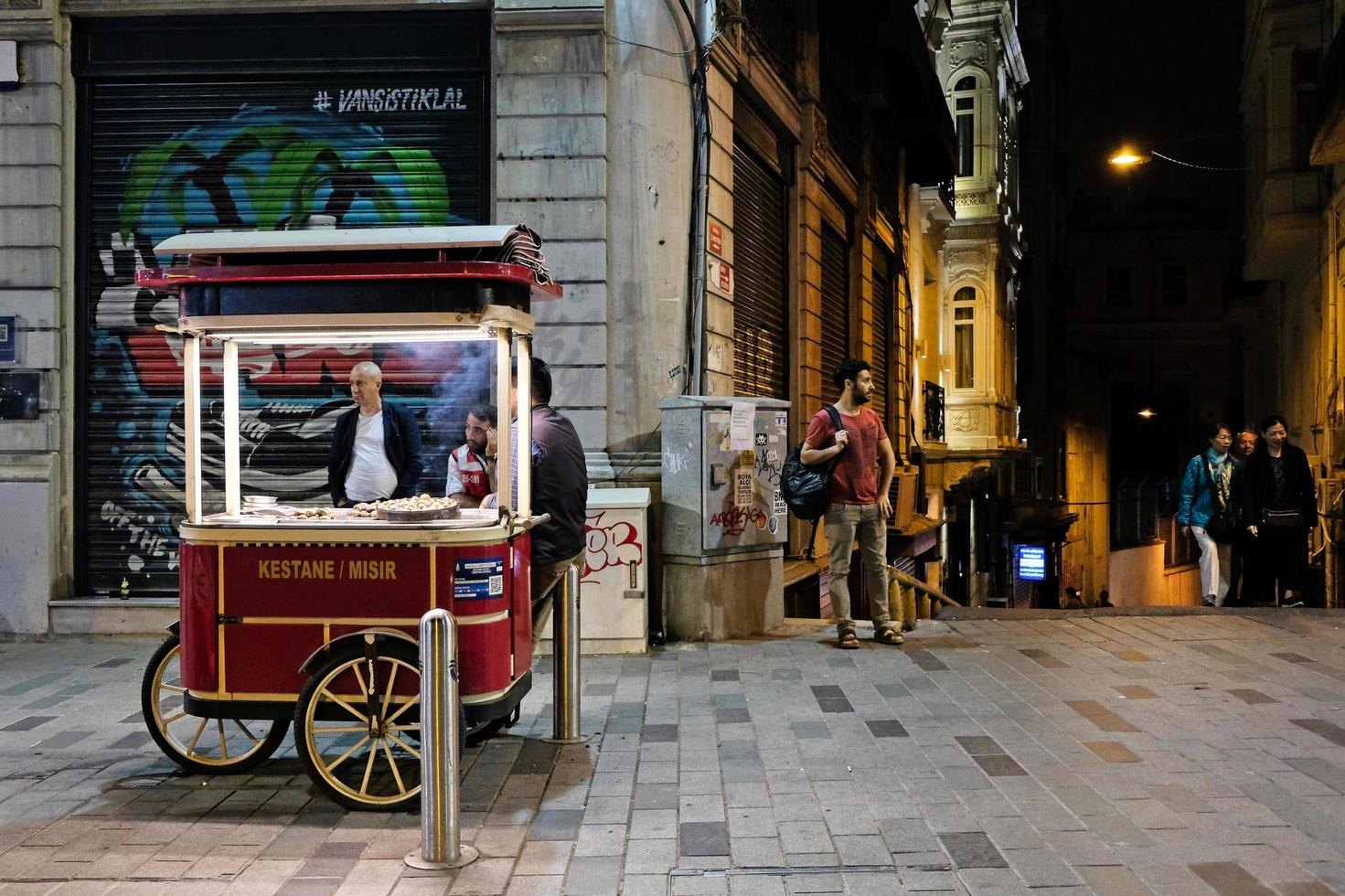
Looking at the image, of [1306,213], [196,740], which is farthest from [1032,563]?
[196,740]

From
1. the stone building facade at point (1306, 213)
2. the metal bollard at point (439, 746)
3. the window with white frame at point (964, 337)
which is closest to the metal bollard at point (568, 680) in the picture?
the metal bollard at point (439, 746)

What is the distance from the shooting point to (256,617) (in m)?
5.33

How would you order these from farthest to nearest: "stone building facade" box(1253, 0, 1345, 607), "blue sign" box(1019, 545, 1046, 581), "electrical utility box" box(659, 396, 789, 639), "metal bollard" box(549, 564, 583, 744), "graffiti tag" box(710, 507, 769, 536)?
"blue sign" box(1019, 545, 1046, 581) < "stone building facade" box(1253, 0, 1345, 607) < "graffiti tag" box(710, 507, 769, 536) < "electrical utility box" box(659, 396, 789, 639) < "metal bollard" box(549, 564, 583, 744)

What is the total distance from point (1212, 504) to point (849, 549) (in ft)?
14.0

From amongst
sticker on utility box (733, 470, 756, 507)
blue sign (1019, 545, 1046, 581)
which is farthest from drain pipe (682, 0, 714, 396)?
blue sign (1019, 545, 1046, 581)

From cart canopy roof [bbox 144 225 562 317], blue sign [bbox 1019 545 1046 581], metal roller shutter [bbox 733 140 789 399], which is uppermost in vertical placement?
metal roller shutter [bbox 733 140 789 399]

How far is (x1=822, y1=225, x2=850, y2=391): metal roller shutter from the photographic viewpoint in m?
16.1

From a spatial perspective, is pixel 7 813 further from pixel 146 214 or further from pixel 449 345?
pixel 146 214

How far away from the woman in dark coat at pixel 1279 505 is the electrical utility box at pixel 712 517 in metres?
4.81

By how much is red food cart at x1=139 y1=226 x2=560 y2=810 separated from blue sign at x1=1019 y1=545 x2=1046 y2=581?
28040 millimetres

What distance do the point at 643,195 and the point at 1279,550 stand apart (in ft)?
22.3

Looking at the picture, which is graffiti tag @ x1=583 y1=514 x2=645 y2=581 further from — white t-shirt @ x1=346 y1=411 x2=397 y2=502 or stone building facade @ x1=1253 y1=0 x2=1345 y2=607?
stone building facade @ x1=1253 y1=0 x2=1345 y2=607

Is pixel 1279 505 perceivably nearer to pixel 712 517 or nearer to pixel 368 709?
pixel 712 517

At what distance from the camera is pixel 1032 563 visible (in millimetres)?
31469
